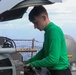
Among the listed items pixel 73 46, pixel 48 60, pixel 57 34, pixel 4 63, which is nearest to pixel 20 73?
pixel 4 63

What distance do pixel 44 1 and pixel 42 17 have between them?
26 cm

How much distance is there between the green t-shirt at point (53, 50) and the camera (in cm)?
291

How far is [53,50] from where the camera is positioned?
2900 millimetres

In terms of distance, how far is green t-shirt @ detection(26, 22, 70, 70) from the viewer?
9.54 feet

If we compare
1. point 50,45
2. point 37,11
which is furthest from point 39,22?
point 50,45

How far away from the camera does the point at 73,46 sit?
4523 millimetres

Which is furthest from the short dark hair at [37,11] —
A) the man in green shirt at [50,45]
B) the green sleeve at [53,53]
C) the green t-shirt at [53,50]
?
the green sleeve at [53,53]

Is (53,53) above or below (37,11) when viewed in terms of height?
below

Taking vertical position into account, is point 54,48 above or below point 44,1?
below

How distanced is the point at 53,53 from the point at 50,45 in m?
0.09

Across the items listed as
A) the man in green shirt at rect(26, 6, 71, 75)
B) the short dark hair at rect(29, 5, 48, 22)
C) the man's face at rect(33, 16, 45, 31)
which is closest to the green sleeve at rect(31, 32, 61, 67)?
the man in green shirt at rect(26, 6, 71, 75)

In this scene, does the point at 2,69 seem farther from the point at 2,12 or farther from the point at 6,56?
the point at 2,12

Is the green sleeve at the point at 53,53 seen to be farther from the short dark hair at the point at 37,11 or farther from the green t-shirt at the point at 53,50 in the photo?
the short dark hair at the point at 37,11

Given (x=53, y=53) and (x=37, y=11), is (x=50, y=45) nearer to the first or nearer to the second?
(x=53, y=53)
